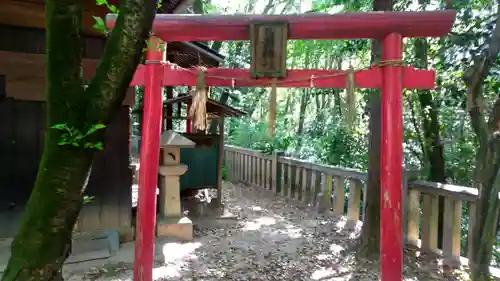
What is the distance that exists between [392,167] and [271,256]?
2.25 metres

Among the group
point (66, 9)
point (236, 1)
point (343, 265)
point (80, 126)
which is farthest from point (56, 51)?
point (236, 1)

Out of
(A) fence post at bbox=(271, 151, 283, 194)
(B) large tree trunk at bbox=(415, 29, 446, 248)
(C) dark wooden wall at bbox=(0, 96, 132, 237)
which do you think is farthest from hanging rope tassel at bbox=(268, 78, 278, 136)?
(A) fence post at bbox=(271, 151, 283, 194)

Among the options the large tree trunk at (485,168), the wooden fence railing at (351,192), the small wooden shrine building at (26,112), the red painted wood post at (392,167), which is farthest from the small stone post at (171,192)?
the large tree trunk at (485,168)

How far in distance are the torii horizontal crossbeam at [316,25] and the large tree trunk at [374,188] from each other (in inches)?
51.3

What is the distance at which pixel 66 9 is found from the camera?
1.61 meters

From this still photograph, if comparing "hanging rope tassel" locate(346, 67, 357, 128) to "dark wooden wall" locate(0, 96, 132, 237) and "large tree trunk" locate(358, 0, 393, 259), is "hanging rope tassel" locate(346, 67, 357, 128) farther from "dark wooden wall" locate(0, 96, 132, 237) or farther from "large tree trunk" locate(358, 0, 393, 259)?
"dark wooden wall" locate(0, 96, 132, 237)

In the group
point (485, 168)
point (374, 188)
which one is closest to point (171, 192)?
point (374, 188)

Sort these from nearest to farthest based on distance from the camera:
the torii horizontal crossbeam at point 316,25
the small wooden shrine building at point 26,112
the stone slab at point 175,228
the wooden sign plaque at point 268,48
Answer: the torii horizontal crossbeam at point 316,25 < the wooden sign plaque at point 268,48 < the small wooden shrine building at point 26,112 < the stone slab at point 175,228

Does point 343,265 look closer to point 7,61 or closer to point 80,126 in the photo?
point 80,126

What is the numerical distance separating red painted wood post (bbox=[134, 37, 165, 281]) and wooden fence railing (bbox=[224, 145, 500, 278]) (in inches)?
127

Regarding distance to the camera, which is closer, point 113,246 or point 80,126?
point 80,126

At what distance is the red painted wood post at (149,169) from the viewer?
331cm

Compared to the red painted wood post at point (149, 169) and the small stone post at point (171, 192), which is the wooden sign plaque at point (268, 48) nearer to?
the red painted wood post at point (149, 169)

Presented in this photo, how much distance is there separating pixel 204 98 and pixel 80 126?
1894mm
